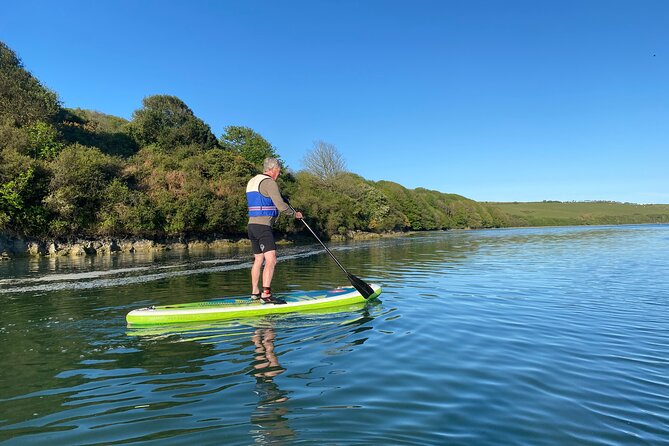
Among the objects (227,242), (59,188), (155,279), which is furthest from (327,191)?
(155,279)

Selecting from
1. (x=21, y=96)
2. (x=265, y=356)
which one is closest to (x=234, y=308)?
(x=265, y=356)

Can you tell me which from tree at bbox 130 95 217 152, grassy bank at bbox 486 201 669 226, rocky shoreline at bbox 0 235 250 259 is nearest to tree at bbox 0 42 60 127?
rocky shoreline at bbox 0 235 250 259

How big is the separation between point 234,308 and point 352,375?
3.71 metres

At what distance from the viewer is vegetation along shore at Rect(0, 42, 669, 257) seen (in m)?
30.3

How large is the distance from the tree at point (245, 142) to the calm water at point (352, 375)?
6405cm

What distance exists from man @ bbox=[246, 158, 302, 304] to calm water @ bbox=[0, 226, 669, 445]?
126 cm

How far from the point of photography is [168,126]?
61.0m

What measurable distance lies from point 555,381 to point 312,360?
280 centimetres

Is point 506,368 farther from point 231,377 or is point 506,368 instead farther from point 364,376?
point 231,377

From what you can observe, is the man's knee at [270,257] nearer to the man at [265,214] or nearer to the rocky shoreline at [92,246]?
the man at [265,214]

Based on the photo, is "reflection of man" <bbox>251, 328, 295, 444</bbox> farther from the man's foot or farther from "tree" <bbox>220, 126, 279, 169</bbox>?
"tree" <bbox>220, 126, 279, 169</bbox>

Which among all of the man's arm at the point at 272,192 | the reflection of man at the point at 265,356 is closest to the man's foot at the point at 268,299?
the reflection of man at the point at 265,356

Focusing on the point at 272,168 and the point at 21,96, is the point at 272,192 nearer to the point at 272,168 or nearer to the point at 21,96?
the point at 272,168

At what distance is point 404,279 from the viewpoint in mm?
13836
